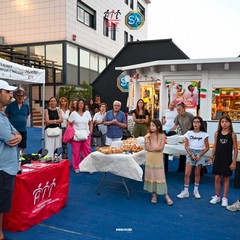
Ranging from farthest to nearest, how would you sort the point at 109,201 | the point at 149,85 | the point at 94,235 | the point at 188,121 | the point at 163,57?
the point at 163,57, the point at 149,85, the point at 188,121, the point at 109,201, the point at 94,235

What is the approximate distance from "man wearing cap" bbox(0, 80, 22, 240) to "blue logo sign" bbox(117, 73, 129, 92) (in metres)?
11.7

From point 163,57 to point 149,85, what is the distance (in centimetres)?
278

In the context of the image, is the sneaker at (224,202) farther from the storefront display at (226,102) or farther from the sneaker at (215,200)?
the storefront display at (226,102)

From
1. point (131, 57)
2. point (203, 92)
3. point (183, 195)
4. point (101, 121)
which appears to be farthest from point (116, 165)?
point (131, 57)

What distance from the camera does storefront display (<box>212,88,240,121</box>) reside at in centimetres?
816

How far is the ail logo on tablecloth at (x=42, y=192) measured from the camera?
11.4ft

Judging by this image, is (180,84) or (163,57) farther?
(163,57)

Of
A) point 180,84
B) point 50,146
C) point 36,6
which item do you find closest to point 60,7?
point 36,6

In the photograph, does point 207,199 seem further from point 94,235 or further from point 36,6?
point 36,6

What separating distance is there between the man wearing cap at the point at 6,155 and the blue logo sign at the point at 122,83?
11.7 metres

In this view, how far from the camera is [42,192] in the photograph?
11.8 feet

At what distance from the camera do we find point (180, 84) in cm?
886

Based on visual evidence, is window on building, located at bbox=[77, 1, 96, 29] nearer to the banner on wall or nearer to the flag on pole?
the banner on wall

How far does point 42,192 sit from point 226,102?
6529 millimetres
